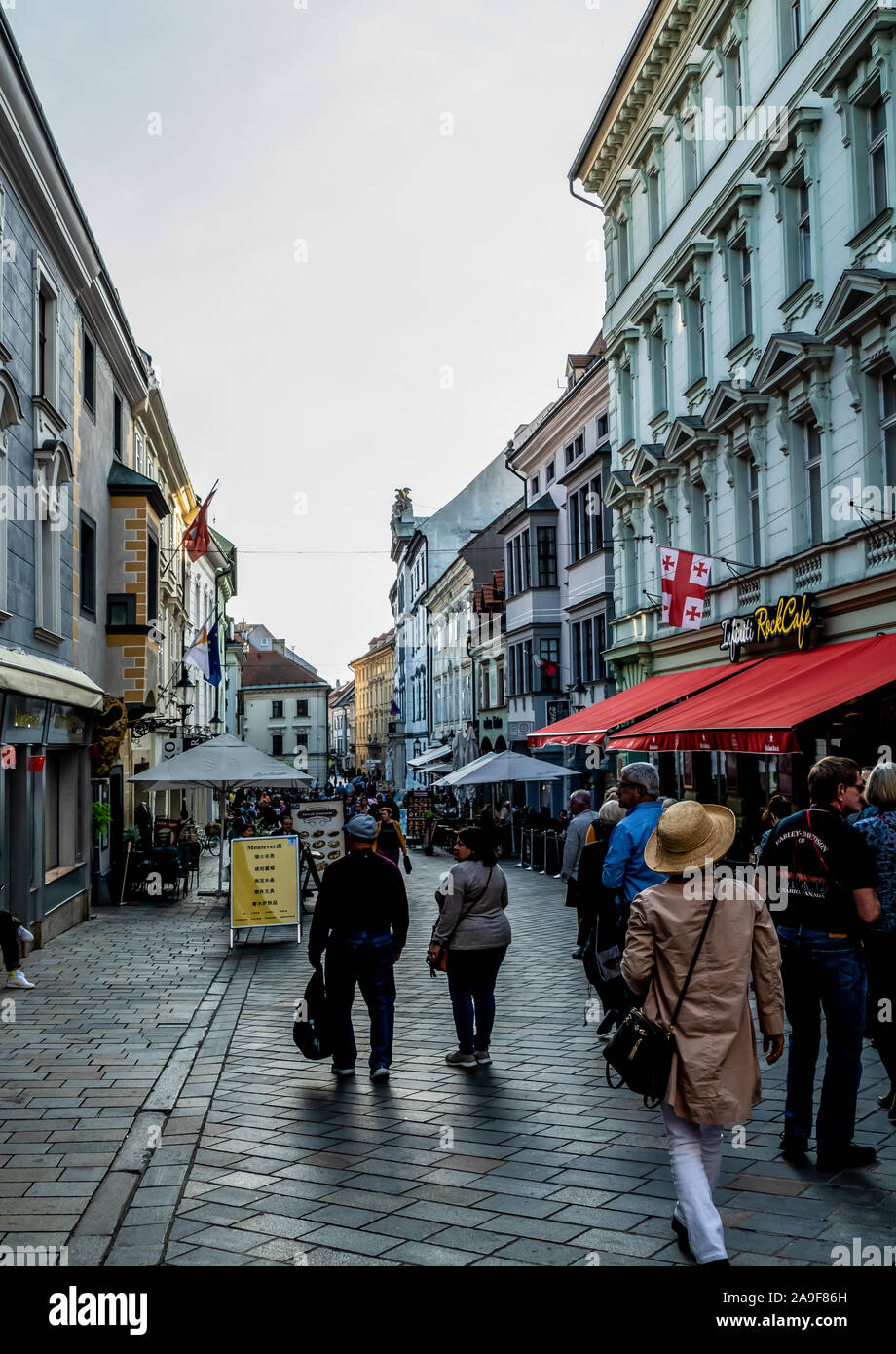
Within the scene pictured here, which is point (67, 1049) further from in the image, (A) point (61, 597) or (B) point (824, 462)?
(B) point (824, 462)

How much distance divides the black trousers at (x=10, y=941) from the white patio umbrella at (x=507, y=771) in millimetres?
14391

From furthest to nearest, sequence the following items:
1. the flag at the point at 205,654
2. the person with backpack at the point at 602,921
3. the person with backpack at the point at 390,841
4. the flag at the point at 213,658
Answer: the flag at the point at 213,658, the flag at the point at 205,654, the person with backpack at the point at 390,841, the person with backpack at the point at 602,921

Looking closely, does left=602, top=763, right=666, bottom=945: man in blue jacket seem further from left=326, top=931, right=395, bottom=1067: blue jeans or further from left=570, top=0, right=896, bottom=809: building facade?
left=570, top=0, right=896, bottom=809: building facade

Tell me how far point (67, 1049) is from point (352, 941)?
2.56 metres

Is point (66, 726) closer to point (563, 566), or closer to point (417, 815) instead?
point (417, 815)

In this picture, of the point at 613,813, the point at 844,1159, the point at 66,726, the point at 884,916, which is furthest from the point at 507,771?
the point at 844,1159

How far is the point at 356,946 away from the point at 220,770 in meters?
12.4

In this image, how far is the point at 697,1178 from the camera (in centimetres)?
468

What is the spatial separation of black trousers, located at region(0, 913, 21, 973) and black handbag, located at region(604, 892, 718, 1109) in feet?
27.9

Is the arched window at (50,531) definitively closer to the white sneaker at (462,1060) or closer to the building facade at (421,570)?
the white sneaker at (462,1060)

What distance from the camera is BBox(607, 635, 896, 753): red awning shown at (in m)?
12.6

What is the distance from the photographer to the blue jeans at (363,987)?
8312mm

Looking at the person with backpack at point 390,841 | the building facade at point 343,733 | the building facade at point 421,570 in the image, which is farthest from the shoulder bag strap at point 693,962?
the building facade at point 343,733

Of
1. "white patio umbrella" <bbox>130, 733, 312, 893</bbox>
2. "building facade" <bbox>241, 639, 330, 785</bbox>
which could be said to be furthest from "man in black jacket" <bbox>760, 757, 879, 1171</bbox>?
"building facade" <bbox>241, 639, 330, 785</bbox>
